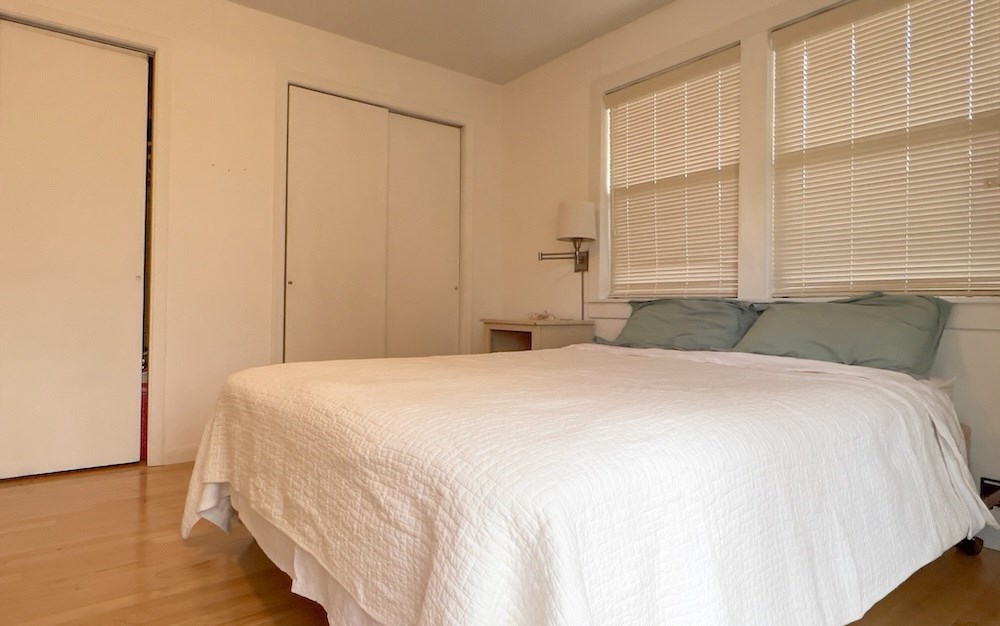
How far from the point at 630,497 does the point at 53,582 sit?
1.83 meters

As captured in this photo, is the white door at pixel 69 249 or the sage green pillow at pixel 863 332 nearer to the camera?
the sage green pillow at pixel 863 332

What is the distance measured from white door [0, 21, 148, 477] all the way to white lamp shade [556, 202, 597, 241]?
242 cm

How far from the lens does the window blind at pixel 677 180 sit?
2.92m

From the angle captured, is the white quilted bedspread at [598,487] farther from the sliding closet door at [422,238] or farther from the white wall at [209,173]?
the sliding closet door at [422,238]

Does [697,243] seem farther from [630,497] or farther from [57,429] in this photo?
[57,429]

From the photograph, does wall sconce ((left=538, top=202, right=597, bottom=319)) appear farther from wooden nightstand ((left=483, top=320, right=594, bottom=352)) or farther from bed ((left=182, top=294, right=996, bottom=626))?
bed ((left=182, top=294, right=996, bottom=626))

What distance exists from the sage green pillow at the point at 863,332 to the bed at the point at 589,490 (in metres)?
0.22

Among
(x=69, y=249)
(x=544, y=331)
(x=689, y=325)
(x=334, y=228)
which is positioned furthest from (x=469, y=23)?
(x=69, y=249)

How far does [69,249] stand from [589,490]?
3.15 meters

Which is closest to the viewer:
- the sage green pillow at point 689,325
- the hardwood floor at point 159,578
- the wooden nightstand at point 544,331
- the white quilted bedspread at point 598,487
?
the white quilted bedspread at point 598,487

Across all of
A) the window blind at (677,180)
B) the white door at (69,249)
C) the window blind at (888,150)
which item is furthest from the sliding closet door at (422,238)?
the window blind at (888,150)

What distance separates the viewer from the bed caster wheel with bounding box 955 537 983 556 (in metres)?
1.93

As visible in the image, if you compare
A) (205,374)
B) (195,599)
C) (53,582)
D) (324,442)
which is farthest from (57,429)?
(324,442)

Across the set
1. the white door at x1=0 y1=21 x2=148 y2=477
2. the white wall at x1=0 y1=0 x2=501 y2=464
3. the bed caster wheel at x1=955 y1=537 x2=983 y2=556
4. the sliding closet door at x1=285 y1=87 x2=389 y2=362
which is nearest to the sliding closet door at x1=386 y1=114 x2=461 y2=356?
the sliding closet door at x1=285 y1=87 x2=389 y2=362
